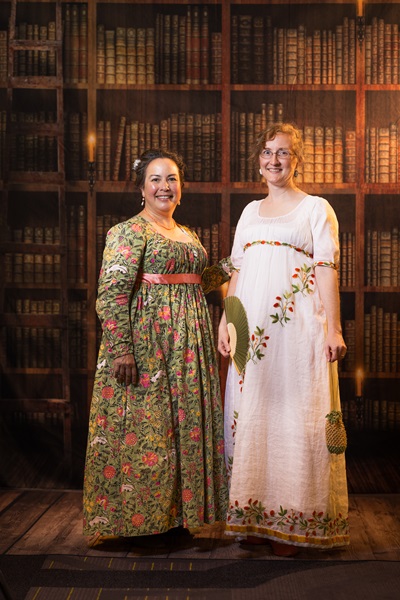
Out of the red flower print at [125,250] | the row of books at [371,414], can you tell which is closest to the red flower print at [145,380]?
the red flower print at [125,250]

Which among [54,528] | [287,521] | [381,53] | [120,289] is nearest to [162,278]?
[120,289]

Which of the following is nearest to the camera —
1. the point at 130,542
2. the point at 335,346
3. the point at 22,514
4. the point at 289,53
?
the point at 335,346

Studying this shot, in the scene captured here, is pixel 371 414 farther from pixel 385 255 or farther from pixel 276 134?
pixel 276 134

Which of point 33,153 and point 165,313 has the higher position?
point 33,153

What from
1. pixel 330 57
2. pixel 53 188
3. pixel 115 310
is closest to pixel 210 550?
pixel 115 310

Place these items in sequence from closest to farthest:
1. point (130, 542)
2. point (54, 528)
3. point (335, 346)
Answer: point (335, 346) → point (130, 542) → point (54, 528)

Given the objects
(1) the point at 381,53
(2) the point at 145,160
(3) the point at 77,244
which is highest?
(1) the point at 381,53

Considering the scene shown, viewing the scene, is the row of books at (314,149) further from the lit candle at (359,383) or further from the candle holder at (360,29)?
the lit candle at (359,383)

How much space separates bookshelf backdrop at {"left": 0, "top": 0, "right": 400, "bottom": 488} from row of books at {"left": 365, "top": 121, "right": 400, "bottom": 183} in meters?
0.01

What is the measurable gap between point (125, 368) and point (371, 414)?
5.31ft

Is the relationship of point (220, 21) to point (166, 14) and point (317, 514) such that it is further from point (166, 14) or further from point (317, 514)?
point (317, 514)

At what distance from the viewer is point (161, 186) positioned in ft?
10.8

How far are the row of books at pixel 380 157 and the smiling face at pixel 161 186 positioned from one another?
127 cm

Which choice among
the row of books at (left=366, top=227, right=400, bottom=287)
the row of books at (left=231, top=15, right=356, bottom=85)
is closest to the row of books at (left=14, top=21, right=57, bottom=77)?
the row of books at (left=231, top=15, right=356, bottom=85)
